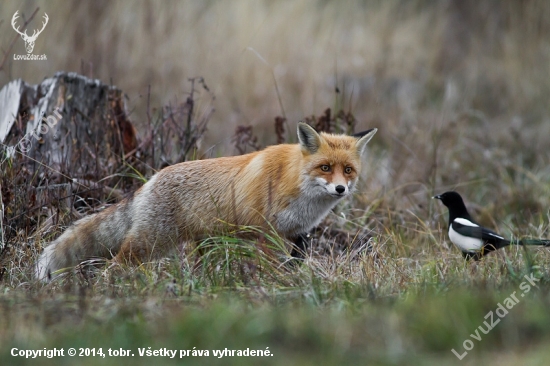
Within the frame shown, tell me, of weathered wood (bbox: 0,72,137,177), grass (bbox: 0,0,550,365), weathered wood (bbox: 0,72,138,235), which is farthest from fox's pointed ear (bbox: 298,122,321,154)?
weathered wood (bbox: 0,72,137,177)

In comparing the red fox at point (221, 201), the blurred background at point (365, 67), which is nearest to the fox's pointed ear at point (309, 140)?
the red fox at point (221, 201)

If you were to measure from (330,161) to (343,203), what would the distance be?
57.7 inches

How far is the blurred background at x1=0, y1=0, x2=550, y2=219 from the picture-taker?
8.91 metres

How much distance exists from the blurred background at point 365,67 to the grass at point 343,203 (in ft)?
0.10

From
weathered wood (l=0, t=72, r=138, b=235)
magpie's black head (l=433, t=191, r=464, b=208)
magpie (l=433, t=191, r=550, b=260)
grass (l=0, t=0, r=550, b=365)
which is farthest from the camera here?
weathered wood (l=0, t=72, r=138, b=235)

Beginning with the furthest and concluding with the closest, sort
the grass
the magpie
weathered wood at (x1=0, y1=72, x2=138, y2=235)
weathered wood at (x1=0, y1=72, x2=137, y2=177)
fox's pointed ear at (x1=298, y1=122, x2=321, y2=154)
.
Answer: weathered wood at (x1=0, y1=72, x2=137, y2=177) → weathered wood at (x1=0, y1=72, x2=138, y2=235) → fox's pointed ear at (x1=298, y1=122, x2=321, y2=154) → the magpie → the grass

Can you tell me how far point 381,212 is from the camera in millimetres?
6848

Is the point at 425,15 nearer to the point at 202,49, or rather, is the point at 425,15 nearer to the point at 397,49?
the point at 397,49

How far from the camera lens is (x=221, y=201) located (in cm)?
544

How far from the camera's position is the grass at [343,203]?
10.5ft

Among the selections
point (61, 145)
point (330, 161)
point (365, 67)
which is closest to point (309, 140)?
point (330, 161)

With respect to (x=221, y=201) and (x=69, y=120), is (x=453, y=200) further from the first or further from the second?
(x=69, y=120)

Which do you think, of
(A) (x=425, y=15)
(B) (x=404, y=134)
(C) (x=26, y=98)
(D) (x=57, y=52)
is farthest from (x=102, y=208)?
(A) (x=425, y=15)

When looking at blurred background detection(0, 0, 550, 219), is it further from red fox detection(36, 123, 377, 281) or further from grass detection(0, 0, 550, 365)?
red fox detection(36, 123, 377, 281)
